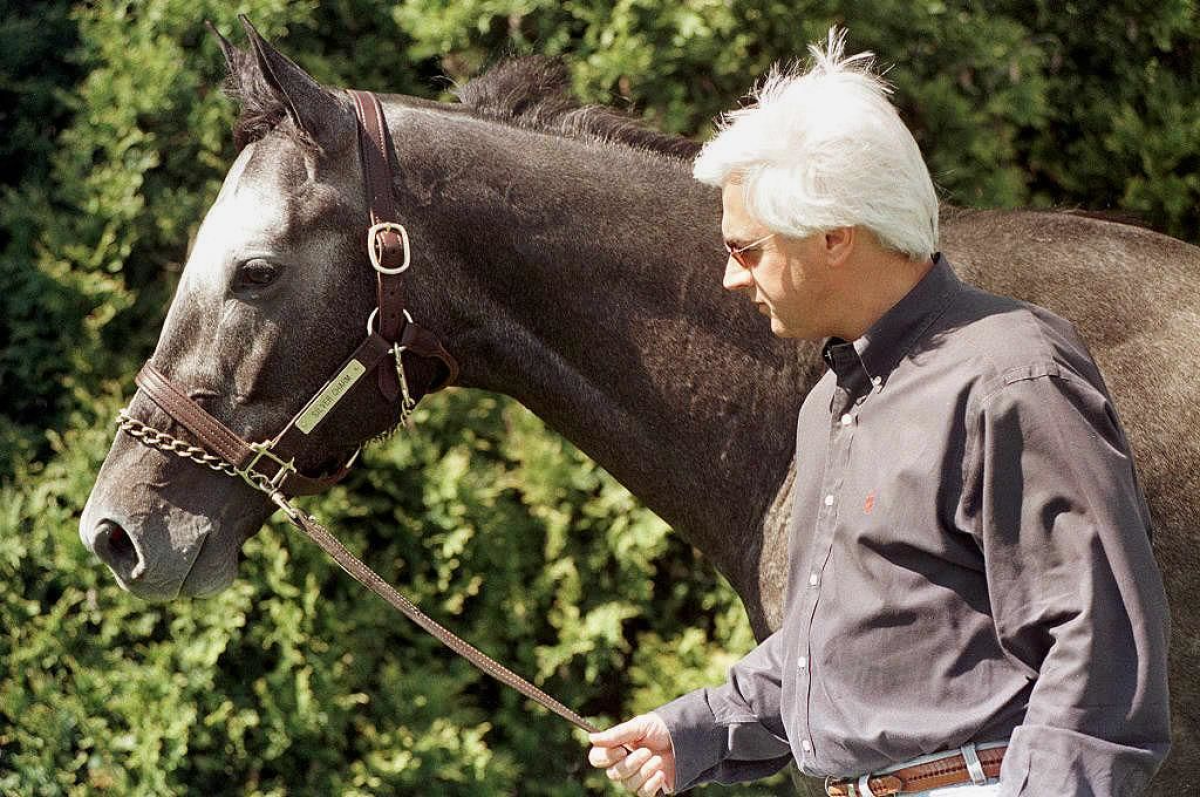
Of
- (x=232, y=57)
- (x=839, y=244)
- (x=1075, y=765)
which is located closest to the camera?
(x=1075, y=765)

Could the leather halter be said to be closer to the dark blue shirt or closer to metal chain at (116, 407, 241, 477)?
metal chain at (116, 407, 241, 477)

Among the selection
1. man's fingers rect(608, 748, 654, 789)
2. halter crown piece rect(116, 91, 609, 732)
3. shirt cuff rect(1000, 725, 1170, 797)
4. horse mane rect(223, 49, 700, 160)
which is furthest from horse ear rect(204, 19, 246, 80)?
shirt cuff rect(1000, 725, 1170, 797)

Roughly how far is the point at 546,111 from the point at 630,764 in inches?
57.9

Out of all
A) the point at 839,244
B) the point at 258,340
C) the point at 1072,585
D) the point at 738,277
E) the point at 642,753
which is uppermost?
the point at 839,244

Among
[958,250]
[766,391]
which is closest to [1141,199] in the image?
[958,250]

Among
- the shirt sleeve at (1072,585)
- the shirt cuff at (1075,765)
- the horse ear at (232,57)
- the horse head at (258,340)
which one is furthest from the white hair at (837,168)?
the horse ear at (232,57)

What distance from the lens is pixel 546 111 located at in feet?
9.50

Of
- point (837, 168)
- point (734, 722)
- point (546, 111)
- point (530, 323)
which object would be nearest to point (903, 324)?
point (837, 168)

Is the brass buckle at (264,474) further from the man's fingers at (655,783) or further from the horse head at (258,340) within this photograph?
the man's fingers at (655,783)

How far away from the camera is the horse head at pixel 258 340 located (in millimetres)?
2562

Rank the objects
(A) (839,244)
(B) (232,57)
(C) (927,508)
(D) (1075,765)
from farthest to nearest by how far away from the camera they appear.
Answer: (B) (232,57)
(A) (839,244)
(C) (927,508)
(D) (1075,765)

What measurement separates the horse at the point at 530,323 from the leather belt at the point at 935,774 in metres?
0.88

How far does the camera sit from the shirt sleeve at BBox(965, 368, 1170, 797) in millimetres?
1503

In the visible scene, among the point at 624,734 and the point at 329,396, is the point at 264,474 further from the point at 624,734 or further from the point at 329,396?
the point at 624,734
